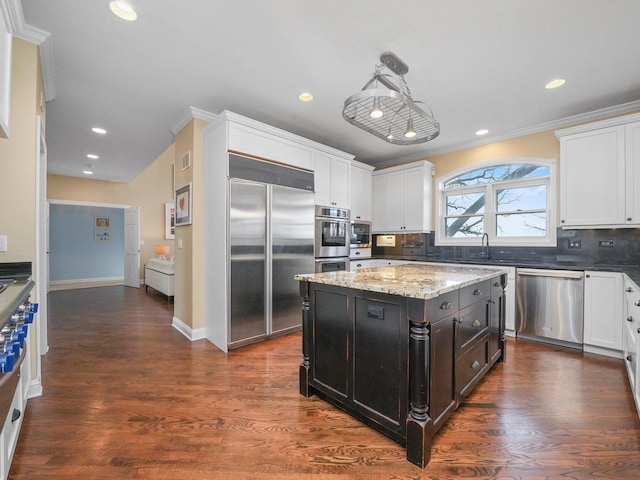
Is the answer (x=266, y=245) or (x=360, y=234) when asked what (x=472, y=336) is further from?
(x=360, y=234)

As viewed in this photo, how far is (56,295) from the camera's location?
6059 mm

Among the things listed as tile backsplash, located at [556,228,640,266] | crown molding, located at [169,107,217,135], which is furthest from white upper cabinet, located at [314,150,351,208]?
tile backsplash, located at [556,228,640,266]

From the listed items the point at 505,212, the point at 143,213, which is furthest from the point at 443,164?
the point at 143,213

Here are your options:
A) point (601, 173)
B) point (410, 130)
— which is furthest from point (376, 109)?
point (601, 173)

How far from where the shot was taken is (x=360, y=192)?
5.11 m

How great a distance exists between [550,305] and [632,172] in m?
1.60

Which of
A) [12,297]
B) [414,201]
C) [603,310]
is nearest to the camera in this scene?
[12,297]

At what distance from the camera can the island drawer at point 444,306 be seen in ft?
5.30

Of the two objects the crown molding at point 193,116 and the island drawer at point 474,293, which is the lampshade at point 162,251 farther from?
the island drawer at point 474,293

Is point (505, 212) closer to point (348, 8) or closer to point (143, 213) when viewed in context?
point (348, 8)

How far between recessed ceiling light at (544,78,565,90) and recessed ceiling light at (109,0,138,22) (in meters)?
3.62

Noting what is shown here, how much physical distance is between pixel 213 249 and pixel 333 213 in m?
1.73

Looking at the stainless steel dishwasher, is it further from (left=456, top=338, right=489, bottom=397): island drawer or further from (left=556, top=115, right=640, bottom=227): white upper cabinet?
(left=456, top=338, right=489, bottom=397): island drawer

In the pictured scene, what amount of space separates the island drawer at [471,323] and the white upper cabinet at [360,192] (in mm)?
2866
